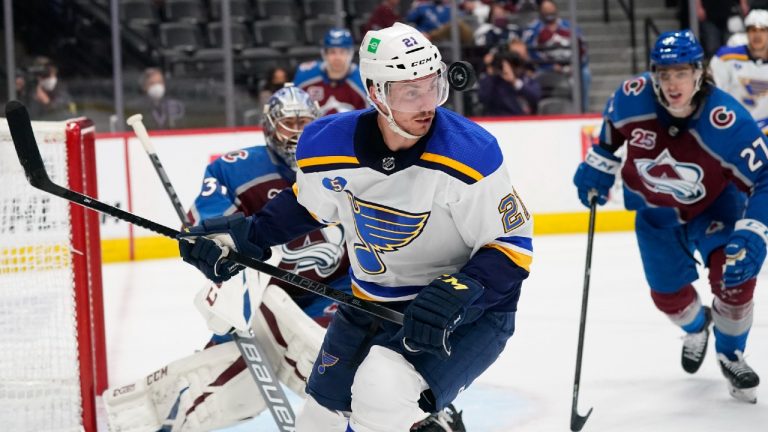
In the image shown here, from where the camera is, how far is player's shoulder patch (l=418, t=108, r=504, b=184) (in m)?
2.39

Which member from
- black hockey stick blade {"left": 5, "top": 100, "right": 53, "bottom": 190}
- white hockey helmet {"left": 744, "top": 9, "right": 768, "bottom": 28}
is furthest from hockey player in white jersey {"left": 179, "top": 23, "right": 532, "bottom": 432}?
white hockey helmet {"left": 744, "top": 9, "right": 768, "bottom": 28}

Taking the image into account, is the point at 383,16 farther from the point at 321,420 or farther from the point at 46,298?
the point at 321,420

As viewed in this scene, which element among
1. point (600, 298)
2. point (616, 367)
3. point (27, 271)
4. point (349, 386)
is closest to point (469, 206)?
point (349, 386)

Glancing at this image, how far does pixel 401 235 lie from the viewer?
2504 mm

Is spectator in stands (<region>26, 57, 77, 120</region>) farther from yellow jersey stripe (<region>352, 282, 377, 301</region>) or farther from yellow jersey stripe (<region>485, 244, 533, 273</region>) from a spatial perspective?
yellow jersey stripe (<region>485, 244, 533, 273</region>)

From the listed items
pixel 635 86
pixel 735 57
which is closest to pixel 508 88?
pixel 735 57

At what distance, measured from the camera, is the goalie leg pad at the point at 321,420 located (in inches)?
102

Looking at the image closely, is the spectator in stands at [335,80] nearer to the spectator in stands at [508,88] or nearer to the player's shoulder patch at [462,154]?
the spectator in stands at [508,88]

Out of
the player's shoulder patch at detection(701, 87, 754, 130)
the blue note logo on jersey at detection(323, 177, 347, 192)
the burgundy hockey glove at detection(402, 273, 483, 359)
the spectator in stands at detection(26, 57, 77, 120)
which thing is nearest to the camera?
the burgundy hockey glove at detection(402, 273, 483, 359)

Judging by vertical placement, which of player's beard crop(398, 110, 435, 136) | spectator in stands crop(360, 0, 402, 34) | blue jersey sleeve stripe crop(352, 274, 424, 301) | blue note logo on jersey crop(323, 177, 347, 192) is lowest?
blue jersey sleeve stripe crop(352, 274, 424, 301)

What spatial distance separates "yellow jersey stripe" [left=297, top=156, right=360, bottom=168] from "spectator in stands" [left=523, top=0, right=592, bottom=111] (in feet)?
18.8

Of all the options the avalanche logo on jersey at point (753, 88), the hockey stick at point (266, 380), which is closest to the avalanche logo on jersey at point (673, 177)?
the hockey stick at point (266, 380)

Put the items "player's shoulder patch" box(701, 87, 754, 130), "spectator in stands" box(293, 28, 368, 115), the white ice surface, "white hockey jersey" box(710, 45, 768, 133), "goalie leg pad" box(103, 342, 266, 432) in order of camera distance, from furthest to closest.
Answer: "spectator in stands" box(293, 28, 368, 115)
"white hockey jersey" box(710, 45, 768, 133)
the white ice surface
"player's shoulder patch" box(701, 87, 754, 130)
"goalie leg pad" box(103, 342, 266, 432)

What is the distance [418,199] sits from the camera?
2.44m
